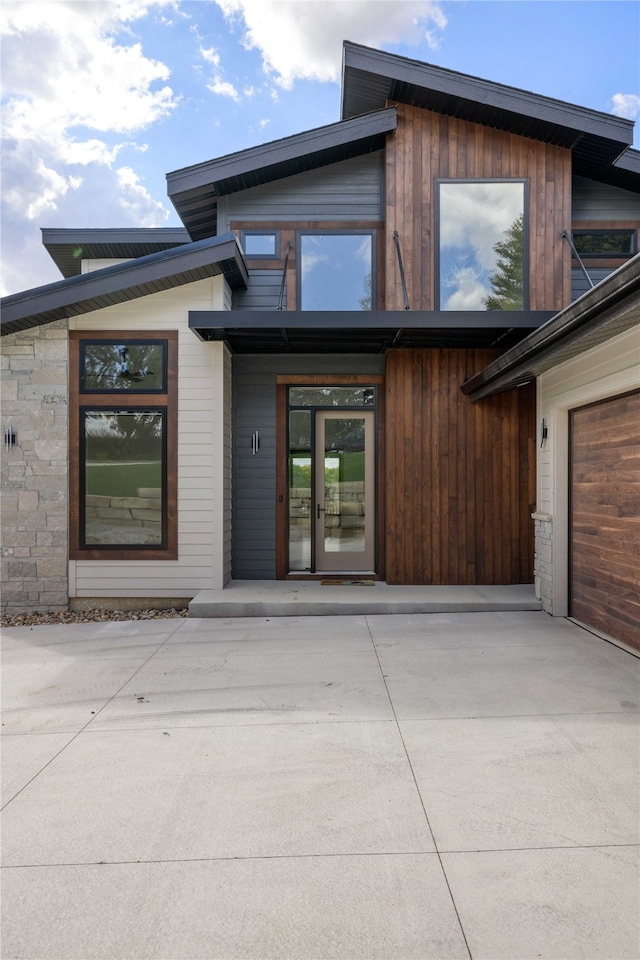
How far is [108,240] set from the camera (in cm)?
910

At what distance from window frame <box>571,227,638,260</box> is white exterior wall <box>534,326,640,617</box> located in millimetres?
2807

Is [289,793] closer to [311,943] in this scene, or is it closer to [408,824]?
[408,824]

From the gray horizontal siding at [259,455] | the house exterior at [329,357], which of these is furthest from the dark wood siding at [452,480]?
the gray horizontal siding at [259,455]

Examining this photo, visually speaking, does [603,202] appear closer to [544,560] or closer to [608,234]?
[608,234]

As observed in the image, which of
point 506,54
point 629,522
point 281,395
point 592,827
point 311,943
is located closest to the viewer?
point 311,943

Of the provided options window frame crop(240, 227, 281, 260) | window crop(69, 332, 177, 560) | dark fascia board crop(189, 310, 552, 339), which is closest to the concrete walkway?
window crop(69, 332, 177, 560)

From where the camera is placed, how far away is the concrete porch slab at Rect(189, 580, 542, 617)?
237 inches

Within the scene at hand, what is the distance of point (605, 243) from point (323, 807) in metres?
8.08

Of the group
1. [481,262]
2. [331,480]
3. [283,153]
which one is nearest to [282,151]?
[283,153]

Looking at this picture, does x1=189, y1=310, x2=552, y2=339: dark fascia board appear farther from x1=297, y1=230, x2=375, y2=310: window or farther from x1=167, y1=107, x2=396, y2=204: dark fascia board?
x1=167, y1=107, x2=396, y2=204: dark fascia board

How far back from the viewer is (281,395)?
7.43 m

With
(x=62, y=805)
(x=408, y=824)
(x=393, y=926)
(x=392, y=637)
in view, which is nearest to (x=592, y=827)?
(x=408, y=824)

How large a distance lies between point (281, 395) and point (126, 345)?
6.69 feet

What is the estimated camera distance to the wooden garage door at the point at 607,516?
4570 mm
